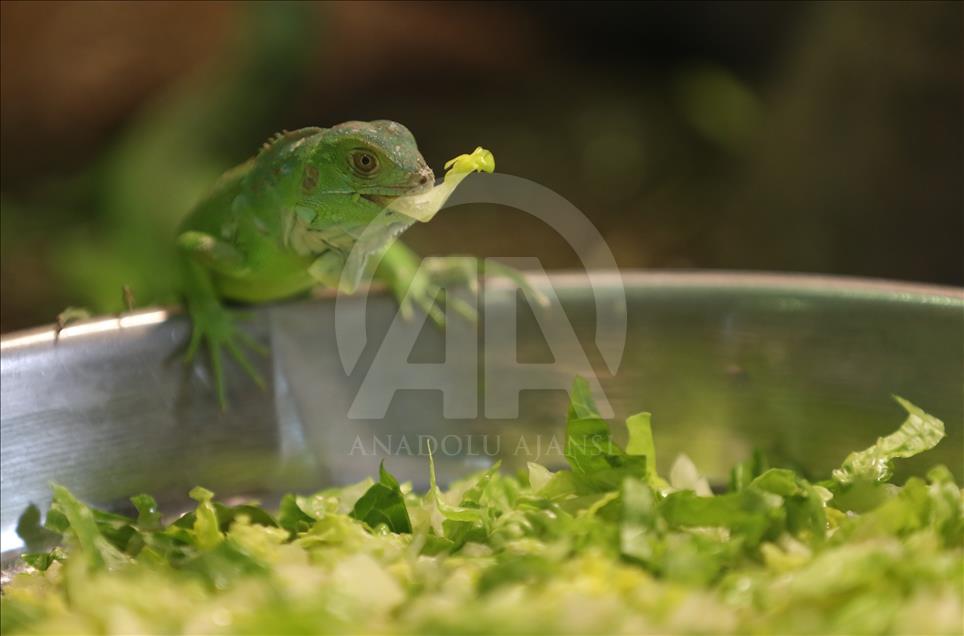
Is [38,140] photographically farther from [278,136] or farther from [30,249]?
[278,136]

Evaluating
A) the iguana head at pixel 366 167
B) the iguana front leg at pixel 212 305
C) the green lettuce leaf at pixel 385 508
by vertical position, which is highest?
the iguana head at pixel 366 167

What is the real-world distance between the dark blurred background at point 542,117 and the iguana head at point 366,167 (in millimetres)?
2484

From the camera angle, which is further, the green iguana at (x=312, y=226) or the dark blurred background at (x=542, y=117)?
the dark blurred background at (x=542, y=117)

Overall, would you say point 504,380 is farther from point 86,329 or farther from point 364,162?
point 86,329

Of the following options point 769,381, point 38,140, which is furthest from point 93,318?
point 38,140

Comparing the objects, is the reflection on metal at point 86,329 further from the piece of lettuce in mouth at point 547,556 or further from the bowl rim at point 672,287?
the piece of lettuce in mouth at point 547,556

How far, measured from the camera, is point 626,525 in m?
1.33

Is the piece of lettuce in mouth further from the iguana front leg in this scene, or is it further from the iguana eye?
the iguana eye

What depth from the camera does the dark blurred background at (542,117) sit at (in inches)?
193

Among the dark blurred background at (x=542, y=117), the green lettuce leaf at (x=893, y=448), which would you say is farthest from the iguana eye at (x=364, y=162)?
the dark blurred background at (x=542, y=117)

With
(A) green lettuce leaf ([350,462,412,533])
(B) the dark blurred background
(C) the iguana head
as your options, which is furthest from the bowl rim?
(B) the dark blurred background

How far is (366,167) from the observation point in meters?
1.84

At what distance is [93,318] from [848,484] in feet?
4.60

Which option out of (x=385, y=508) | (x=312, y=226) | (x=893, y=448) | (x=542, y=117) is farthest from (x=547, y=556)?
(x=542, y=117)
